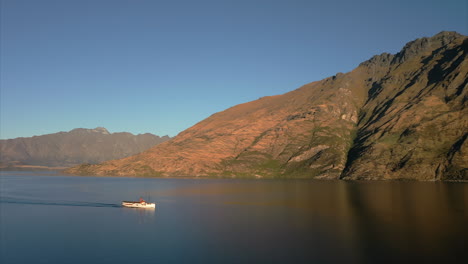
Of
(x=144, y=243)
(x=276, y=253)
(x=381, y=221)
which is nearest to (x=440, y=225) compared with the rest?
(x=381, y=221)

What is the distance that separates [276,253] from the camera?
5512 centimetres

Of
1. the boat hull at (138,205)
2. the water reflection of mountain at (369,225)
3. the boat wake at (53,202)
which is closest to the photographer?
the water reflection of mountain at (369,225)

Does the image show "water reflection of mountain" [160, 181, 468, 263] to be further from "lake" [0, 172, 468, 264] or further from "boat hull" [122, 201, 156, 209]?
Result: "boat hull" [122, 201, 156, 209]

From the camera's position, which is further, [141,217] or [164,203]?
[164,203]

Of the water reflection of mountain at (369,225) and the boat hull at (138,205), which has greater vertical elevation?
the boat hull at (138,205)

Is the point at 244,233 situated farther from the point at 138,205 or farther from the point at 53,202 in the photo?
the point at 53,202

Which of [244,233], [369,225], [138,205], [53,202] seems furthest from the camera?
[53,202]

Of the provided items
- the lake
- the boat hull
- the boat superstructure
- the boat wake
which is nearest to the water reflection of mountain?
the lake

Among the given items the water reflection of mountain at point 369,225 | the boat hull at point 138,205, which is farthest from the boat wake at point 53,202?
the water reflection of mountain at point 369,225

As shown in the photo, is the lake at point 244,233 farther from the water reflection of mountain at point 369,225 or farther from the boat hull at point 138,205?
the boat hull at point 138,205

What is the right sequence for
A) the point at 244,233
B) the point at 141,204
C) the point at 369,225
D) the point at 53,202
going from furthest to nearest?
the point at 53,202
the point at 141,204
the point at 369,225
the point at 244,233

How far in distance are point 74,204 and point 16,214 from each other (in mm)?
22744

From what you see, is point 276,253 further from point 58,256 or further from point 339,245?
point 58,256

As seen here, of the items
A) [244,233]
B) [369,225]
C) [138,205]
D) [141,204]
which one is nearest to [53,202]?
[138,205]
